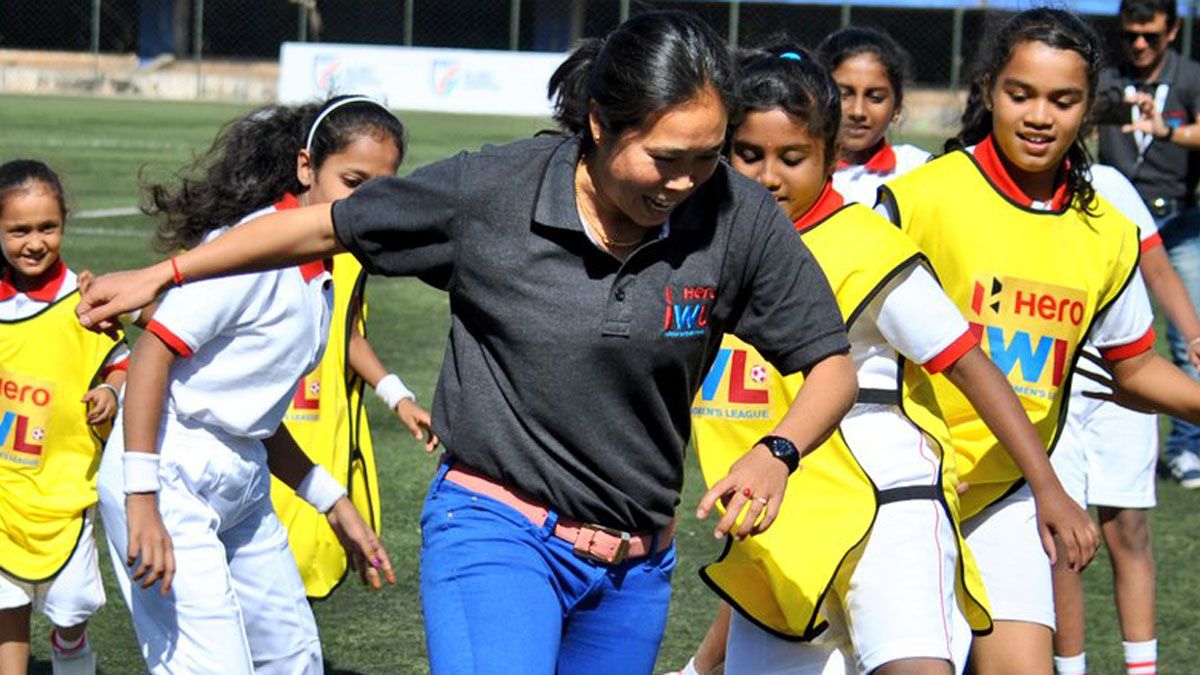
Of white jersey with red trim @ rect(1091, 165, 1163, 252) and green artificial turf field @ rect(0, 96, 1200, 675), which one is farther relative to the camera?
green artificial turf field @ rect(0, 96, 1200, 675)

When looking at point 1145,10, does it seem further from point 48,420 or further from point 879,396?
point 48,420

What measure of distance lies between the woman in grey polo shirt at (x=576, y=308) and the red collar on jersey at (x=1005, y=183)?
1152 millimetres

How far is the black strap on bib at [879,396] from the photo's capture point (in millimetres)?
4367

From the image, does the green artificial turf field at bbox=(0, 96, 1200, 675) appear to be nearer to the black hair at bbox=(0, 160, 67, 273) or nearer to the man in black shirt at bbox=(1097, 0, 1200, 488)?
the black hair at bbox=(0, 160, 67, 273)

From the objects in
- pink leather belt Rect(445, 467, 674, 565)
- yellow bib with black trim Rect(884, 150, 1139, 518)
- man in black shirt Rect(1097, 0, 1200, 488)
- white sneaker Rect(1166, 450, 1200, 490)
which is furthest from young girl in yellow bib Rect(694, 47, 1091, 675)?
white sneaker Rect(1166, 450, 1200, 490)

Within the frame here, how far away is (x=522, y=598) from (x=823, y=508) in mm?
959

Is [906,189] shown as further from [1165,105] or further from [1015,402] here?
[1165,105]

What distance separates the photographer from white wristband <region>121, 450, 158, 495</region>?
4273 millimetres

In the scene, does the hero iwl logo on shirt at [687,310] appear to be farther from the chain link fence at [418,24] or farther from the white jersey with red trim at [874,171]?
the chain link fence at [418,24]

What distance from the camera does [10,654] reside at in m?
5.74

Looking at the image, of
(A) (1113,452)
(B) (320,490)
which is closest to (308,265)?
(B) (320,490)

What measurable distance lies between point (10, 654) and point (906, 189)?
2941 mm

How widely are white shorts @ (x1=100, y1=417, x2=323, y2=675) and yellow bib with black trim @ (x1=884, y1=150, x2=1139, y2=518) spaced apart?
5.37ft

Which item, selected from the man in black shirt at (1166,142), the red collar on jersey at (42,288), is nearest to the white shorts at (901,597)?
the red collar on jersey at (42,288)
